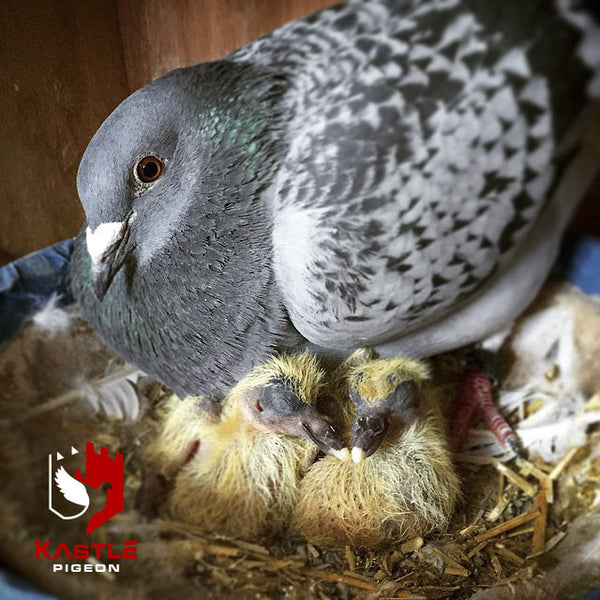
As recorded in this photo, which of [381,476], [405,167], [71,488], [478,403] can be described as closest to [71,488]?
[71,488]

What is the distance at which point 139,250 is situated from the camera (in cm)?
93

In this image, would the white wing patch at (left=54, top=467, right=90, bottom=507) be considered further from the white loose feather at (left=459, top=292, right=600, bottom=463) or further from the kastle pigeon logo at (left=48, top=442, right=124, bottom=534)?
the white loose feather at (left=459, top=292, right=600, bottom=463)

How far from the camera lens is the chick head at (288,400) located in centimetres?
99

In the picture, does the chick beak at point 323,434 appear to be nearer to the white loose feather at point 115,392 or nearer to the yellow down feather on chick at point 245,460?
the yellow down feather on chick at point 245,460

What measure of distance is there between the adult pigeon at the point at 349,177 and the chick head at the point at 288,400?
0.11ft

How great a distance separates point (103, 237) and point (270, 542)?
0.56 metres

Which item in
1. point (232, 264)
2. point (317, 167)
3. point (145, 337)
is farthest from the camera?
point (145, 337)

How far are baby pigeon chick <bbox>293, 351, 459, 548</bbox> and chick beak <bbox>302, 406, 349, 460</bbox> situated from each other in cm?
3

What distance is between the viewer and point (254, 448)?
1052 millimetres

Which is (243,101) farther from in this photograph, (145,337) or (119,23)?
(145,337)

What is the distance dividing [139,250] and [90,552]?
0.43m

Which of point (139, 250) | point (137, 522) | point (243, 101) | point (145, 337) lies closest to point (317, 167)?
point (243, 101)

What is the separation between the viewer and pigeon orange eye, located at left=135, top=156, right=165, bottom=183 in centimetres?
87

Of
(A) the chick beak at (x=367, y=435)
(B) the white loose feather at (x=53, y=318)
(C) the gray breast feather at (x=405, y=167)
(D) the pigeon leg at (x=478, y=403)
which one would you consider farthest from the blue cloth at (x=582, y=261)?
(B) the white loose feather at (x=53, y=318)
